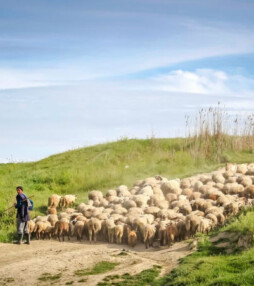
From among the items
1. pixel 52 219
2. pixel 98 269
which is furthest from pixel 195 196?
pixel 98 269

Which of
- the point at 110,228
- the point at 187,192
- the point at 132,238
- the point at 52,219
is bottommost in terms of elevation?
the point at 132,238

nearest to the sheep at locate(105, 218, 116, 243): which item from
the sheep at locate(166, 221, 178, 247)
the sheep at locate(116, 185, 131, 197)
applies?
the sheep at locate(166, 221, 178, 247)

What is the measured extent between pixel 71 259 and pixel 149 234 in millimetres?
2215

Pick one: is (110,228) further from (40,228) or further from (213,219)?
(213,219)

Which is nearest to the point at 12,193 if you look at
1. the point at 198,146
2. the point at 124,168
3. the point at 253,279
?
the point at 124,168

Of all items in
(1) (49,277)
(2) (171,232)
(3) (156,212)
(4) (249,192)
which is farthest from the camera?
(4) (249,192)

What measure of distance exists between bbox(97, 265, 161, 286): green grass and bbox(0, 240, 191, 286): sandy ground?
0.18 meters

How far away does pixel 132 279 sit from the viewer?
421 inches

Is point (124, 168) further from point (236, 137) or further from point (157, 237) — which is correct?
point (157, 237)

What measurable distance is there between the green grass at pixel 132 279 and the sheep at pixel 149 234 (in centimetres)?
231

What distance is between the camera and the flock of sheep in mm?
13617

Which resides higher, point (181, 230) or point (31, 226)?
point (31, 226)

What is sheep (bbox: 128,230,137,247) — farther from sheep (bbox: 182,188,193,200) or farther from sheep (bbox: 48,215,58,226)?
sheep (bbox: 182,188,193,200)

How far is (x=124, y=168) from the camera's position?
25312mm
